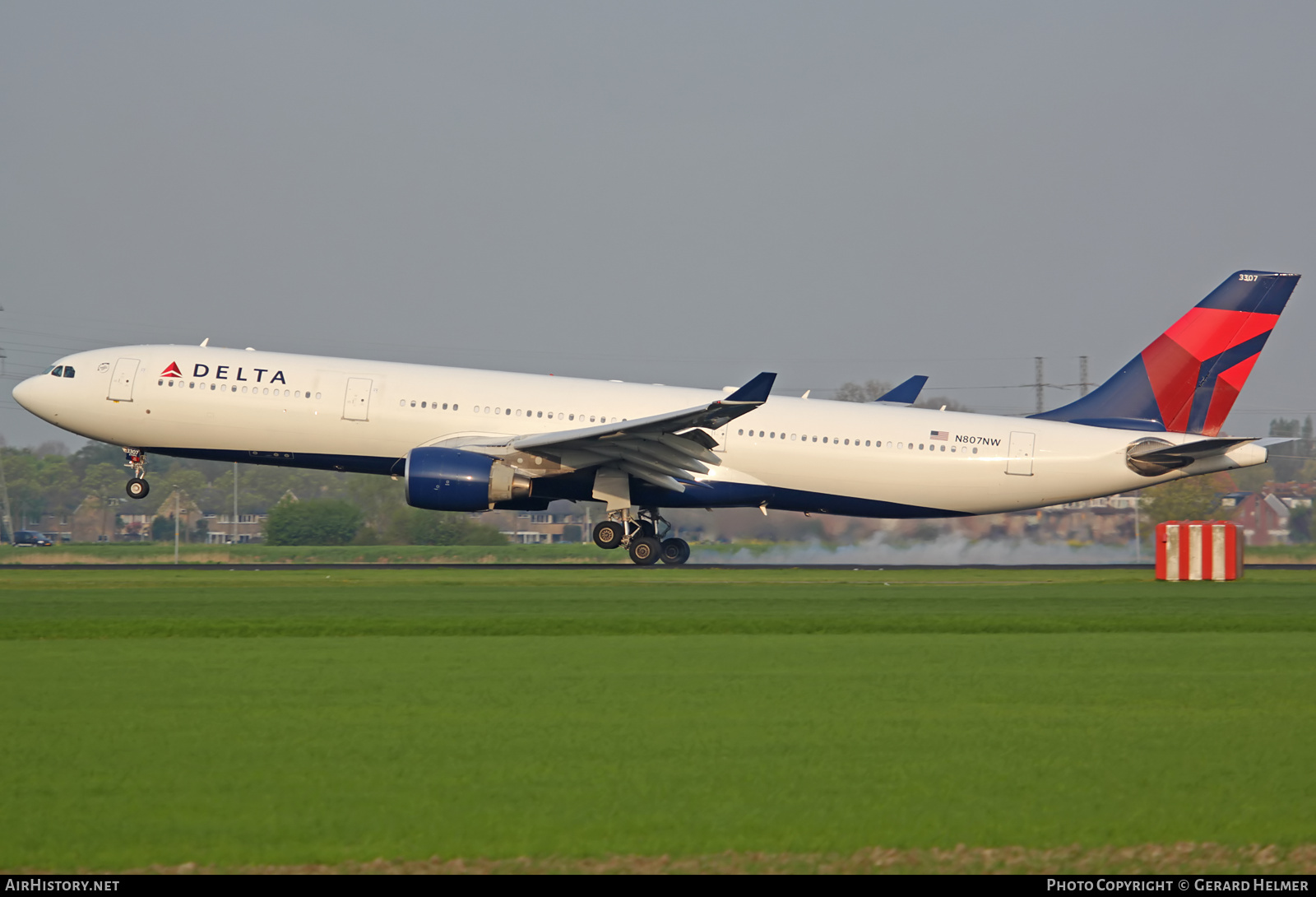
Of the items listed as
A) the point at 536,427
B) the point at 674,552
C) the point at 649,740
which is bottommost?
the point at 649,740

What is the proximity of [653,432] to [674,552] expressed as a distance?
4090 mm

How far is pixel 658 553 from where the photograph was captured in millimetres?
30672

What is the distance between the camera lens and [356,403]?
29.3 metres

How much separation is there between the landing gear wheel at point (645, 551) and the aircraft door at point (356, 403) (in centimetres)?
674

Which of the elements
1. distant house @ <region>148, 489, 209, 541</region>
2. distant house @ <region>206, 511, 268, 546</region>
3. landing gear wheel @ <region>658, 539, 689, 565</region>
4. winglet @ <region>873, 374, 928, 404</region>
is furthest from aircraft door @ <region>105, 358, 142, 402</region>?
distant house @ <region>206, 511, 268, 546</region>

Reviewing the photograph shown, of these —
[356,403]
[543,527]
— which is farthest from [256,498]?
[356,403]

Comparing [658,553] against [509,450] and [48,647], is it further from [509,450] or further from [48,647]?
[48,647]

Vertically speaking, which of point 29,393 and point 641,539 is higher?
point 29,393

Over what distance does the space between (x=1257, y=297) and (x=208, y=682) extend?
27.9 m

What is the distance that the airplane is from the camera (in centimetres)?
2916

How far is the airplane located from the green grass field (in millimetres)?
12703

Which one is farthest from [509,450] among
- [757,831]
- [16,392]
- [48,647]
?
[757,831]

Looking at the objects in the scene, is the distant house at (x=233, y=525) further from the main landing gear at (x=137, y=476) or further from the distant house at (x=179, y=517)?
the main landing gear at (x=137, y=476)

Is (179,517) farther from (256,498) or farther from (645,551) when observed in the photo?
(645,551)
